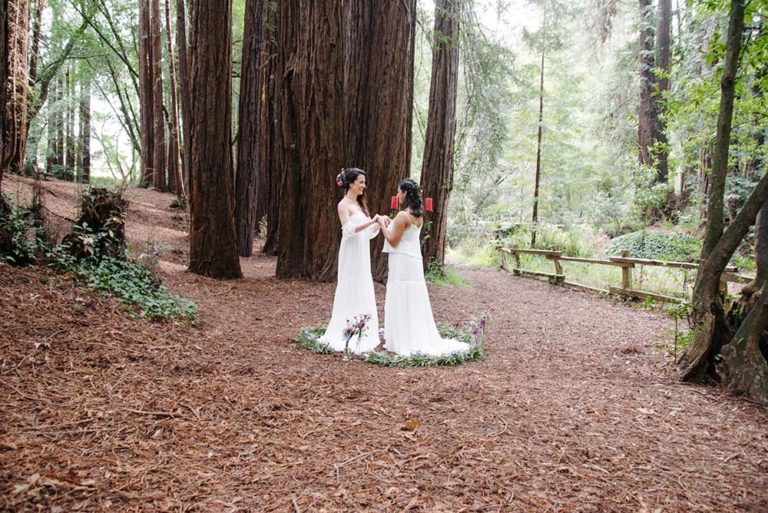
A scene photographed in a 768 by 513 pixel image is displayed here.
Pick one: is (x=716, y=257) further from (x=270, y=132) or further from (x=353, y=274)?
(x=270, y=132)

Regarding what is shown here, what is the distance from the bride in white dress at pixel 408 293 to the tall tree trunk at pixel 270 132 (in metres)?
6.16

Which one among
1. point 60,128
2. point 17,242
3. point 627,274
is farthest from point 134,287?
point 60,128

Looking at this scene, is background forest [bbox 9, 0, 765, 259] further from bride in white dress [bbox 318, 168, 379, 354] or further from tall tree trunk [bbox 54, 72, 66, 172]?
bride in white dress [bbox 318, 168, 379, 354]


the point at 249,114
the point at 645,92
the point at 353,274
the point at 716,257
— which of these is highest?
the point at 645,92

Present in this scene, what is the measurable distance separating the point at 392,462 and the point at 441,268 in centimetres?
931

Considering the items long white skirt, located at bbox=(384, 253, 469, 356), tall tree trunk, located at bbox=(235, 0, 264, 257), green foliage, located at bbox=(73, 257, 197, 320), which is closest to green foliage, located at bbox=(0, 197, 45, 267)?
green foliage, located at bbox=(73, 257, 197, 320)

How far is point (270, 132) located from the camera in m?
12.4

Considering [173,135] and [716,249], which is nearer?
[716,249]

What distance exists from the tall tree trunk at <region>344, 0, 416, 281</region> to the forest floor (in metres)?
4.61

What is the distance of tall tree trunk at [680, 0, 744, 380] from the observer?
14.7 feet

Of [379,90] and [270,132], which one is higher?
[379,90]

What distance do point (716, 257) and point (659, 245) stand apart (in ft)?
36.5

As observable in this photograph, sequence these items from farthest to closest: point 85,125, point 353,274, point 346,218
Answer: point 85,125
point 353,274
point 346,218

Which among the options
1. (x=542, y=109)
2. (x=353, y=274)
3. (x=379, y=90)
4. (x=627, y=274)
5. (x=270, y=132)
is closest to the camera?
(x=353, y=274)
